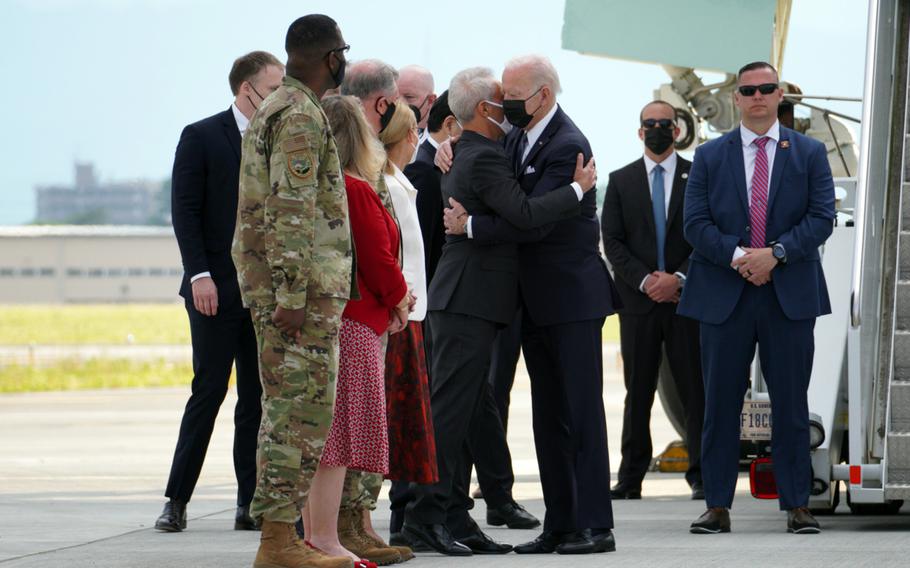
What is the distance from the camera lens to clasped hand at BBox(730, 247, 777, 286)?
6.95 m

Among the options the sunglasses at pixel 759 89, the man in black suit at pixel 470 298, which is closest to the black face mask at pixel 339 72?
the man in black suit at pixel 470 298

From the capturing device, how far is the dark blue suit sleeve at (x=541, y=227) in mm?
6277

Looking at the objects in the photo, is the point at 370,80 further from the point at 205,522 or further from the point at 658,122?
the point at 658,122

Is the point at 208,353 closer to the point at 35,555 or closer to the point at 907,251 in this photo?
the point at 35,555

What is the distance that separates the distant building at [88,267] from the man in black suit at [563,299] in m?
110

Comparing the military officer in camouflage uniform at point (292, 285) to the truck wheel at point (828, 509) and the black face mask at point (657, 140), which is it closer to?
the truck wheel at point (828, 509)

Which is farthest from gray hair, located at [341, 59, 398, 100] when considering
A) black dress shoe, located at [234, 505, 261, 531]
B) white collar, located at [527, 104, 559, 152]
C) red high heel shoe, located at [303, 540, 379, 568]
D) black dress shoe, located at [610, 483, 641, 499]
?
black dress shoe, located at [610, 483, 641, 499]

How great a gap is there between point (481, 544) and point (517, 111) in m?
1.71

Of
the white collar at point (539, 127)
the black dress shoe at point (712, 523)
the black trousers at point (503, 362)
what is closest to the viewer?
the white collar at point (539, 127)

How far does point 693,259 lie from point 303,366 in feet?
8.22

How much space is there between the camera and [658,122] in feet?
30.8

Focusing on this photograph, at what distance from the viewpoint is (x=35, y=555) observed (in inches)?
249

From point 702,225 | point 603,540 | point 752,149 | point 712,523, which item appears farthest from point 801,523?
point 752,149

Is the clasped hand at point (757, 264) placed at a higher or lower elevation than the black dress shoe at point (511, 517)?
higher
